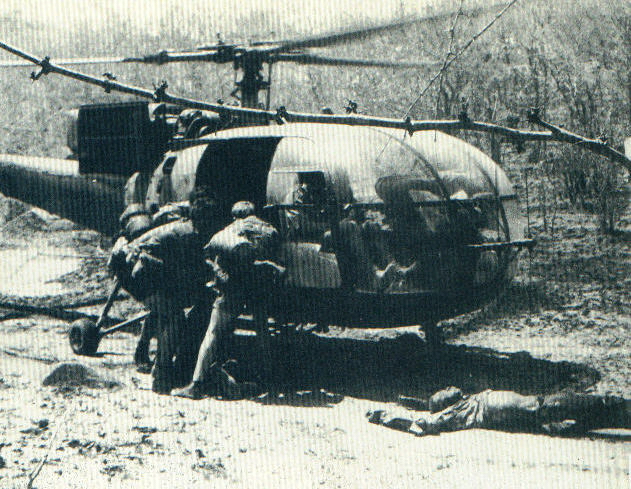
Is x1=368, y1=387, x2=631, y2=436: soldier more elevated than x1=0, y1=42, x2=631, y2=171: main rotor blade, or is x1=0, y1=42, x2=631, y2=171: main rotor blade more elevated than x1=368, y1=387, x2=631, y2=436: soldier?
x1=0, y1=42, x2=631, y2=171: main rotor blade

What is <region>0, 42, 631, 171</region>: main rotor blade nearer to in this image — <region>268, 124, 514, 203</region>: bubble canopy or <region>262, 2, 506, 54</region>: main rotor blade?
<region>262, 2, 506, 54</region>: main rotor blade

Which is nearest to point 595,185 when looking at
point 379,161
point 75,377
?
point 379,161


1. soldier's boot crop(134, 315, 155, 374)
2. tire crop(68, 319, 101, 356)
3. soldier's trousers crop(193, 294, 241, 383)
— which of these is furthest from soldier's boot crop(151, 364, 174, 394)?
tire crop(68, 319, 101, 356)

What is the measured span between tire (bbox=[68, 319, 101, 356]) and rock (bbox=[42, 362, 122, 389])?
5.12 ft

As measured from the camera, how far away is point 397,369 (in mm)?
7945

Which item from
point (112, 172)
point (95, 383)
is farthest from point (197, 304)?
point (112, 172)

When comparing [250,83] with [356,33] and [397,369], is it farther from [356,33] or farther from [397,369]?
[397,369]

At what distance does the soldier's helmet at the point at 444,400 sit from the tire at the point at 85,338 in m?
3.92

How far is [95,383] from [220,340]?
43.5 inches

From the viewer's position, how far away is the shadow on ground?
283 inches

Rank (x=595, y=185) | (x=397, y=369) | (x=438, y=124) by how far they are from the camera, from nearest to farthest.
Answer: (x=438, y=124) < (x=397, y=369) < (x=595, y=185)

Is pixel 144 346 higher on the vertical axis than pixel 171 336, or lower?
lower

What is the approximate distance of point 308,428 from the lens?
611 centimetres

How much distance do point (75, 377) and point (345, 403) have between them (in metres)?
2.28
